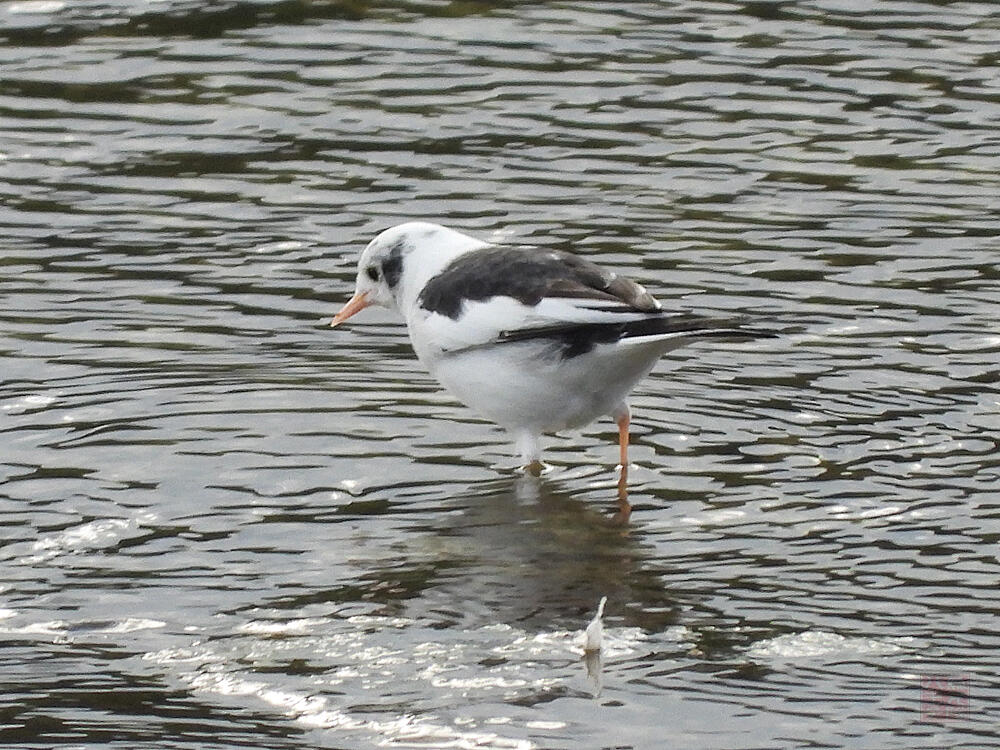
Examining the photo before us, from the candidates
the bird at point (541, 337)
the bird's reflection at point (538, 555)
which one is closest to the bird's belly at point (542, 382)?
the bird at point (541, 337)

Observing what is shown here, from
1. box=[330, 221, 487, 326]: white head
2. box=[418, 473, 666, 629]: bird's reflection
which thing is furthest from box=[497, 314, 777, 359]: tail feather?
box=[330, 221, 487, 326]: white head

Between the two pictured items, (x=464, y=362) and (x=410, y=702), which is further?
(x=464, y=362)

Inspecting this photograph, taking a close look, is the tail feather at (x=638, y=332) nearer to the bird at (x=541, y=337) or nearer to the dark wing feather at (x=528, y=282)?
the bird at (x=541, y=337)

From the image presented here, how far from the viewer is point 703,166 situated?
15062 mm

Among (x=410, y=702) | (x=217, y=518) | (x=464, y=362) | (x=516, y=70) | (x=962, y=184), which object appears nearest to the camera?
(x=410, y=702)

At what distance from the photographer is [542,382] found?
10.3 m

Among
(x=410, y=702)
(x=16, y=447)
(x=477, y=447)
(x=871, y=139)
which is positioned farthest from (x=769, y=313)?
(x=410, y=702)

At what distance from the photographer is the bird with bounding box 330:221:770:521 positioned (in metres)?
9.83

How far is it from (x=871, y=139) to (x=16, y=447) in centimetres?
740

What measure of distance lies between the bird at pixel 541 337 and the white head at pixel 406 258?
0.17 metres

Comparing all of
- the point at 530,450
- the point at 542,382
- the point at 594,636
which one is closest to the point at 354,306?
the point at 530,450

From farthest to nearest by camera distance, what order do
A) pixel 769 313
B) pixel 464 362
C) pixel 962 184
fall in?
pixel 962 184, pixel 769 313, pixel 464 362

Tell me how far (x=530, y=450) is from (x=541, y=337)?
71 centimetres

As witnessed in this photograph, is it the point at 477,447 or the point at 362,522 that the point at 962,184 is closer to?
the point at 477,447
